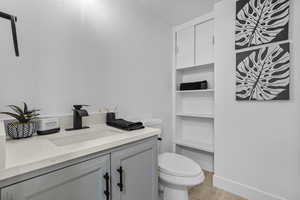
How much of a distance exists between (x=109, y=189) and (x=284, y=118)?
1.61 metres

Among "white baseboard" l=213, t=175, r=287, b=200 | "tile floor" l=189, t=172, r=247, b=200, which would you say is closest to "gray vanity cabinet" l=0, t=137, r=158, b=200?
"tile floor" l=189, t=172, r=247, b=200

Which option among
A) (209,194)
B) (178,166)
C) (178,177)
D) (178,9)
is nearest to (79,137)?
(178,177)

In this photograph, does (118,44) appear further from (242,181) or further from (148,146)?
(242,181)

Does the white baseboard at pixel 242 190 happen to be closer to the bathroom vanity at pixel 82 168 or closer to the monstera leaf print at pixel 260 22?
the bathroom vanity at pixel 82 168

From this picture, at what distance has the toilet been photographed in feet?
3.92

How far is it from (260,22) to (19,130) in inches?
88.0

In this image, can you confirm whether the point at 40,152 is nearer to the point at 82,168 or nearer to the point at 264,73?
the point at 82,168

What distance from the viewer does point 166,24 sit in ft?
7.08

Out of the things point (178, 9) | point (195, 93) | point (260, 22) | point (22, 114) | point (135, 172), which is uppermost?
point (178, 9)

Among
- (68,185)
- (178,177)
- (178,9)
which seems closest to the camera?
(68,185)

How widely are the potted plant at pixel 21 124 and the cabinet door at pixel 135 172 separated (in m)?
0.58

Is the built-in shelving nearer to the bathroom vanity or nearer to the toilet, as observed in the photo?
the toilet

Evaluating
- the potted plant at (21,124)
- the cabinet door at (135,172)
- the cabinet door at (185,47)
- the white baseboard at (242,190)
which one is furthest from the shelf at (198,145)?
the potted plant at (21,124)

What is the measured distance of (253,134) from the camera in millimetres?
1522
